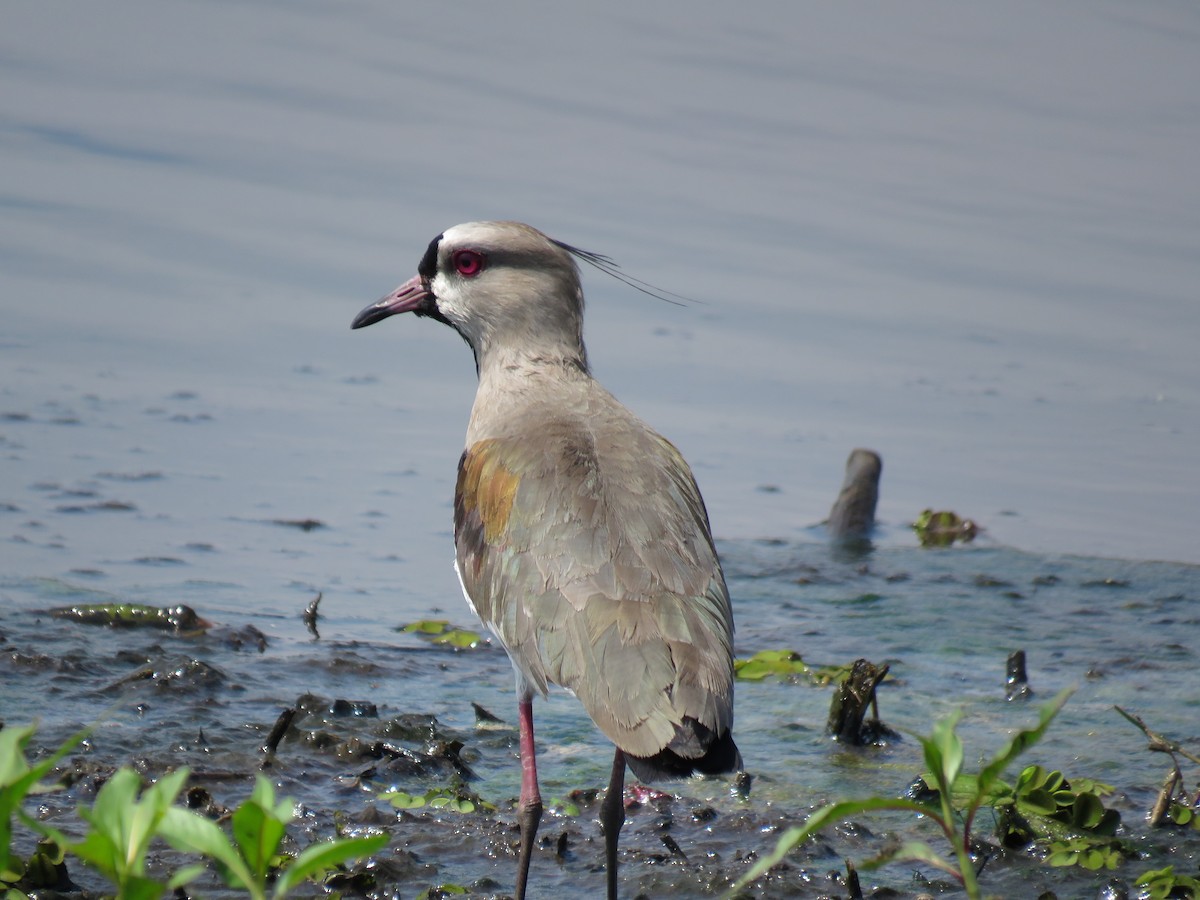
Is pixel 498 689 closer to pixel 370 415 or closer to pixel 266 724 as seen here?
pixel 266 724

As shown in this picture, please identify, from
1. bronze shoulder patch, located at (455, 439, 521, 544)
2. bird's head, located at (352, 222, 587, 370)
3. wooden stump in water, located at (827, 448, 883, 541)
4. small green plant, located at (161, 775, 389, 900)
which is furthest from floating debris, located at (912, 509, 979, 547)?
small green plant, located at (161, 775, 389, 900)

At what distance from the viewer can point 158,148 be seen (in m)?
12.8

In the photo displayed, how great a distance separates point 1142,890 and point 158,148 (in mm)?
10680

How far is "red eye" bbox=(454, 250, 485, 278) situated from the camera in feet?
17.9

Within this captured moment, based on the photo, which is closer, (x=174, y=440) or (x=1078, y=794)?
(x=1078, y=794)

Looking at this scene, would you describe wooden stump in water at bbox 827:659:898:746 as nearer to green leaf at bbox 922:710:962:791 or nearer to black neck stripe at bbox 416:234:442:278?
black neck stripe at bbox 416:234:442:278

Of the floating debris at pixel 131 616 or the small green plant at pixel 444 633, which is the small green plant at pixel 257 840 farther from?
the small green plant at pixel 444 633

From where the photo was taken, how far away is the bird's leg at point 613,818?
392 centimetres

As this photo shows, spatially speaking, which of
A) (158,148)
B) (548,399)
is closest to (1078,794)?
(548,399)

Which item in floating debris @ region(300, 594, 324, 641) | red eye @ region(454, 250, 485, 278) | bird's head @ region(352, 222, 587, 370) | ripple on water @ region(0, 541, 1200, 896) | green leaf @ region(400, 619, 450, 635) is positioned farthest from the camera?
green leaf @ region(400, 619, 450, 635)

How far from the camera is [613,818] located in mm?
4062

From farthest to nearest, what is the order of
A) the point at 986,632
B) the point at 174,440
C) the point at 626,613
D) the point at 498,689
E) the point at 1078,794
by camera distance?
the point at 174,440, the point at 986,632, the point at 498,689, the point at 1078,794, the point at 626,613

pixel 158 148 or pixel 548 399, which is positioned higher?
pixel 158 148

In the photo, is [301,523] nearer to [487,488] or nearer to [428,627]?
[428,627]
